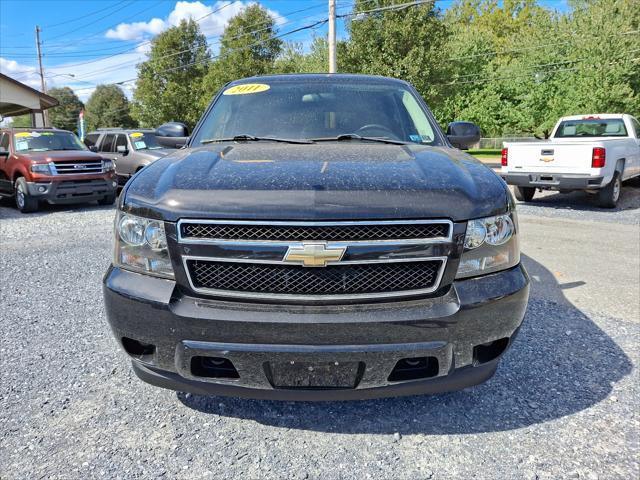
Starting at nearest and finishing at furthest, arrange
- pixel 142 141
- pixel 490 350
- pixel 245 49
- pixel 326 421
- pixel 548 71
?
pixel 490 350 → pixel 326 421 → pixel 142 141 → pixel 548 71 → pixel 245 49

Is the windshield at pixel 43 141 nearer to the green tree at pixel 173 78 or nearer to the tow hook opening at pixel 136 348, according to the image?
the tow hook opening at pixel 136 348

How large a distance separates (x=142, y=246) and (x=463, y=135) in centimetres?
272

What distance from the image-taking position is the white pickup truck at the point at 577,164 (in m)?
9.36

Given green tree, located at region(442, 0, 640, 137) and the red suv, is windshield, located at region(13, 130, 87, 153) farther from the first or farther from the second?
green tree, located at region(442, 0, 640, 137)

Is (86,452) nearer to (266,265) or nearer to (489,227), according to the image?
(266,265)

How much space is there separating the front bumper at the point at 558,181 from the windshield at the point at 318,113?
6.56 meters

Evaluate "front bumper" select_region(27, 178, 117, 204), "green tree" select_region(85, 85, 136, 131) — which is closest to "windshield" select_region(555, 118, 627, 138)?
"front bumper" select_region(27, 178, 117, 204)

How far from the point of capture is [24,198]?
10.1 m

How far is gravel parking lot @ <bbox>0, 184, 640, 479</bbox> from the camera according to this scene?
2.17 meters

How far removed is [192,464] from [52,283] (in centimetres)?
362

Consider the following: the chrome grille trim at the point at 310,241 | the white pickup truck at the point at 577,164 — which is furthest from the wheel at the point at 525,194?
the chrome grille trim at the point at 310,241


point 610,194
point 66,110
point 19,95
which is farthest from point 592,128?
point 66,110

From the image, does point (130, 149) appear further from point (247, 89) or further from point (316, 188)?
point (316, 188)

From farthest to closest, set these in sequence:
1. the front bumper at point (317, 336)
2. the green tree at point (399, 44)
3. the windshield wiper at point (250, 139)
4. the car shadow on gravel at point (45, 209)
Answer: the green tree at point (399, 44) → the car shadow on gravel at point (45, 209) → the windshield wiper at point (250, 139) → the front bumper at point (317, 336)
